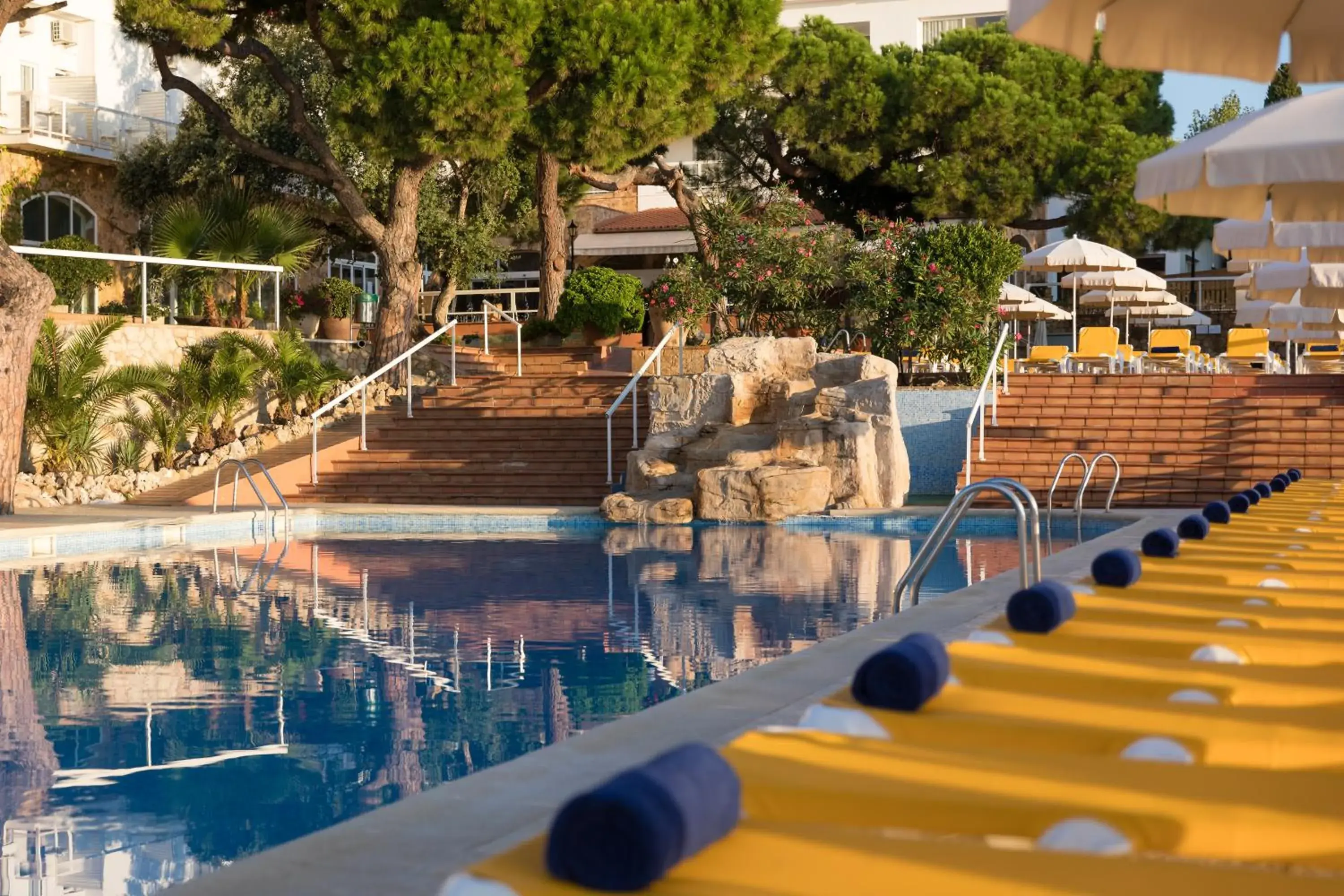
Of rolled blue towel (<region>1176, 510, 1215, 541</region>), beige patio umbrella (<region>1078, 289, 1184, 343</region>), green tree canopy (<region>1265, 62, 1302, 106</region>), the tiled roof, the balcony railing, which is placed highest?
green tree canopy (<region>1265, 62, 1302, 106</region>)

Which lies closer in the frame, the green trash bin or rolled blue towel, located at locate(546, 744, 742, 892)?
rolled blue towel, located at locate(546, 744, 742, 892)

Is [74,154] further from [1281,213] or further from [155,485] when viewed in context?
[1281,213]

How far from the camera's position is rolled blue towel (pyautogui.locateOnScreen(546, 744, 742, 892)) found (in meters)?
2.41

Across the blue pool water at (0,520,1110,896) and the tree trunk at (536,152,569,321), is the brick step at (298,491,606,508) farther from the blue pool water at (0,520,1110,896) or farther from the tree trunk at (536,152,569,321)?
the tree trunk at (536,152,569,321)

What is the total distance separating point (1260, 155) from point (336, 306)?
68.8ft

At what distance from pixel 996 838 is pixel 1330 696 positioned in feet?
5.76

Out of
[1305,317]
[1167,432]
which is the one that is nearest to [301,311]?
[1167,432]

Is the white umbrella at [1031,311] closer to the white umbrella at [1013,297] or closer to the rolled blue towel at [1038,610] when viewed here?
the white umbrella at [1013,297]

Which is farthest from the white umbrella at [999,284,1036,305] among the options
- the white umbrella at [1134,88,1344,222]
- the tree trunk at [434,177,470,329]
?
the white umbrella at [1134,88,1344,222]

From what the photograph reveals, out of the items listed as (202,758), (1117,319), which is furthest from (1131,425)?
(1117,319)

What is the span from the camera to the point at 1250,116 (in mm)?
8562

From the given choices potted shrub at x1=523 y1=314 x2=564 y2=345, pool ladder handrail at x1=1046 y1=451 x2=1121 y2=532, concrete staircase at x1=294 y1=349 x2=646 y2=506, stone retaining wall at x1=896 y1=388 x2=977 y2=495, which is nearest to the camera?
pool ladder handrail at x1=1046 y1=451 x2=1121 y2=532

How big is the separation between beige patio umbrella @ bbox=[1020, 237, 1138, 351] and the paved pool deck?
1772 centimetres

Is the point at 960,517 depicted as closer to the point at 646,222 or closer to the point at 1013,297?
the point at 1013,297
